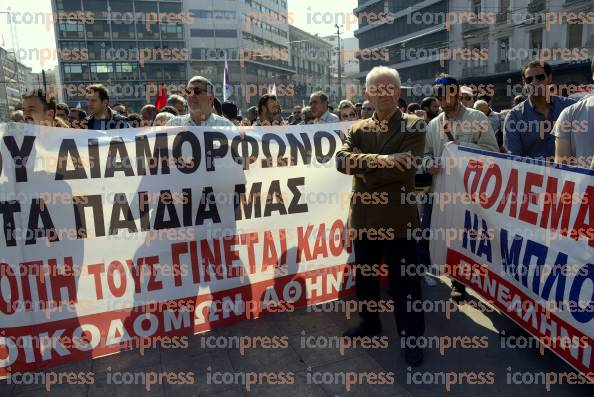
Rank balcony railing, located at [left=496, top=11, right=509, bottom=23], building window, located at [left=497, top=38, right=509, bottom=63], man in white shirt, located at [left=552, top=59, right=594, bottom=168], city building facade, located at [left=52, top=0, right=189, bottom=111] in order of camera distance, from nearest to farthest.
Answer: man in white shirt, located at [left=552, top=59, right=594, bottom=168] → balcony railing, located at [left=496, top=11, right=509, bottom=23] → building window, located at [left=497, top=38, right=509, bottom=63] → city building facade, located at [left=52, top=0, right=189, bottom=111]

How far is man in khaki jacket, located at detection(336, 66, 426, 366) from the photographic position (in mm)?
3035

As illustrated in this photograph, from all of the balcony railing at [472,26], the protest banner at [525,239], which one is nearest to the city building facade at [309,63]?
the balcony railing at [472,26]

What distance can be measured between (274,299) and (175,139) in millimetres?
1607

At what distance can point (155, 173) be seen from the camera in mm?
3449

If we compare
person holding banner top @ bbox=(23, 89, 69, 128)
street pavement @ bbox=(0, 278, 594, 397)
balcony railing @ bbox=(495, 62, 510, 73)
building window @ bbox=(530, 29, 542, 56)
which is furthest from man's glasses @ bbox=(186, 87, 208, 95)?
balcony railing @ bbox=(495, 62, 510, 73)

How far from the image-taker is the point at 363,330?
344cm

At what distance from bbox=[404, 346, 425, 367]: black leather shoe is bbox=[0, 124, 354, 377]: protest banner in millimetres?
1062

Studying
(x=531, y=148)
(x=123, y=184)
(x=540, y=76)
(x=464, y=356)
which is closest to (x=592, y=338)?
(x=464, y=356)

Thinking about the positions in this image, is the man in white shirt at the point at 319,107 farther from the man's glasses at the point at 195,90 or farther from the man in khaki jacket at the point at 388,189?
the man in khaki jacket at the point at 388,189

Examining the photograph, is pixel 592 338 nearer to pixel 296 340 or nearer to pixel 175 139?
pixel 296 340

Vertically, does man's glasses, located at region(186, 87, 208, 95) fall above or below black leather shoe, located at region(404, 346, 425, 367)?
above

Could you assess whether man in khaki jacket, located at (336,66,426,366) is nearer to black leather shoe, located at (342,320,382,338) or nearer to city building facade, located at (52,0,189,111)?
black leather shoe, located at (342,320,382,338)

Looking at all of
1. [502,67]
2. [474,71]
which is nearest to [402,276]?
[502,67]

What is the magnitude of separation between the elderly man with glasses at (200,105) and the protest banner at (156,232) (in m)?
0.28
